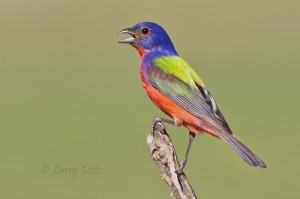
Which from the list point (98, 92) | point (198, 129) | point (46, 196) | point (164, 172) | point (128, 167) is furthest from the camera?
point (98, 92)

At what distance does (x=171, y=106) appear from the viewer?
27.2 feet

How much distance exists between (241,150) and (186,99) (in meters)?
0.74

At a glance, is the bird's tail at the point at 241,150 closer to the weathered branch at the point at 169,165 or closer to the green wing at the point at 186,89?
the green wing at the point at 186,89

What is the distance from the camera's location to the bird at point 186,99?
809cm

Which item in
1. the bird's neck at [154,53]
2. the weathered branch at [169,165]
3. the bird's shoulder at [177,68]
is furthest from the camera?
the bird's neck at [154,53]

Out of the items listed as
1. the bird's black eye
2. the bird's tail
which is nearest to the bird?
the bird's tail

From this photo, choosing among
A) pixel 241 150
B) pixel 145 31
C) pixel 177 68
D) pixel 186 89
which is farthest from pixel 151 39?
pixel 241 150

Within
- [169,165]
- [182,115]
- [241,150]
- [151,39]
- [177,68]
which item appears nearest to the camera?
[169,165]

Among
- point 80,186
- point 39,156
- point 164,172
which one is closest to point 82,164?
point 80,186

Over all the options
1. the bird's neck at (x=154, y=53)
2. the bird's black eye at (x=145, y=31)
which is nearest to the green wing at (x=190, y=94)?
the bird's neck at (x=154, y=53)

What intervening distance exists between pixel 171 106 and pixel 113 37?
1331cm

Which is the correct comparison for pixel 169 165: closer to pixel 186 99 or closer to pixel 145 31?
pixel 186 99

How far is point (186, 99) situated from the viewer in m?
8.27

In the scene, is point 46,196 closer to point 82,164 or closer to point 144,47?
point 82,164
